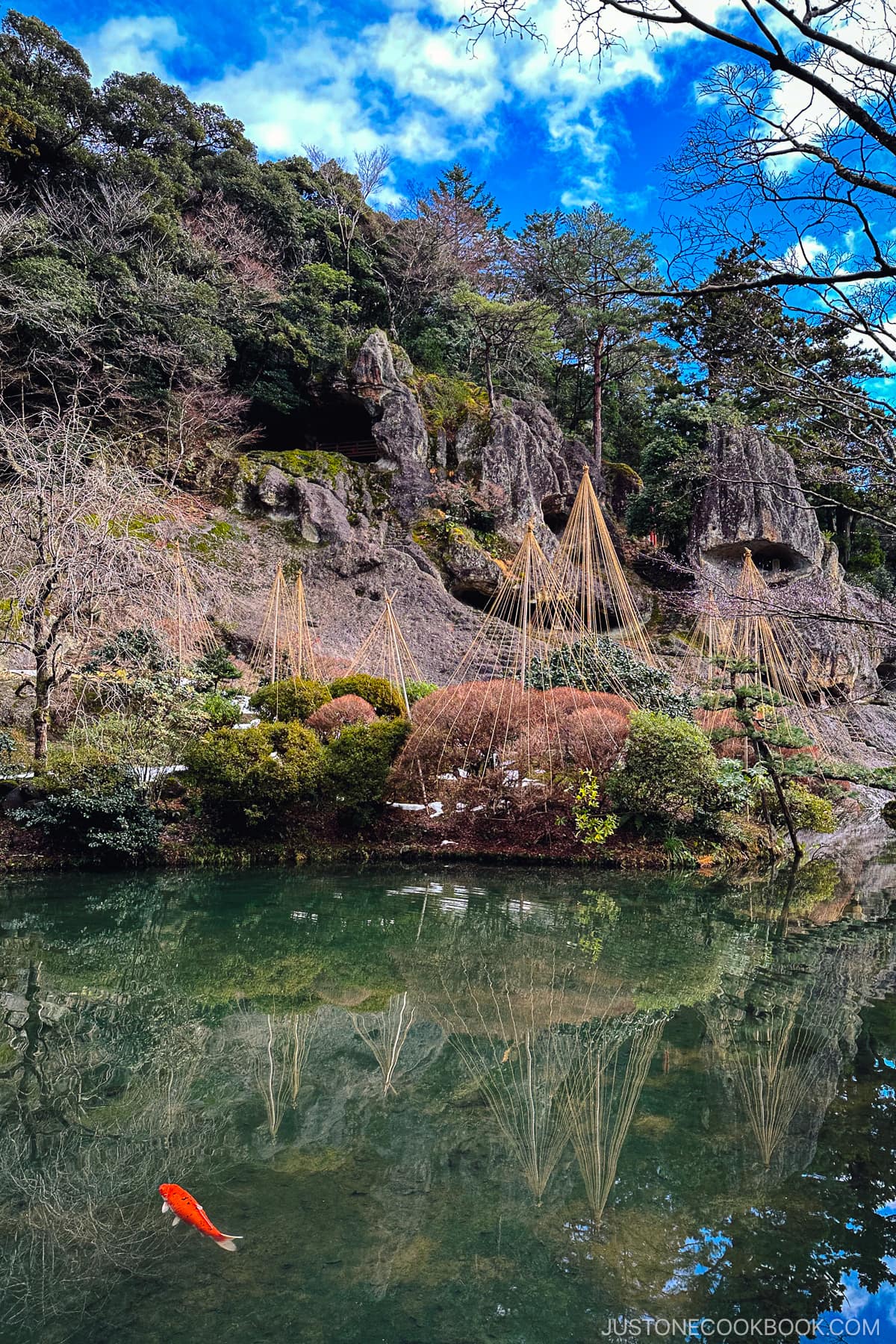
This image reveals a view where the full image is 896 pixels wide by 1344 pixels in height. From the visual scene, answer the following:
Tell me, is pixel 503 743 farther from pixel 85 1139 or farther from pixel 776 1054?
pixel 85 1139

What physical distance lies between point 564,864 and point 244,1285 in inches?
247

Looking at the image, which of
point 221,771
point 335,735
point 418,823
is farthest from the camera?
point 335,735

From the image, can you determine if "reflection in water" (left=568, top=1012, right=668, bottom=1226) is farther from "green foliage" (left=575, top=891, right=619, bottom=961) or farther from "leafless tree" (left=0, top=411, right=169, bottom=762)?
"leafless tree" (left=0, top=411, right=169, bottom=762)

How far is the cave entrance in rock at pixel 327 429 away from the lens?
17422 millimetres

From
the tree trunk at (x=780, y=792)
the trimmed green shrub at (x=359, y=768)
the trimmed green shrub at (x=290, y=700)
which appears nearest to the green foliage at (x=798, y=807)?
the tree trunk at (x=780, y=792)

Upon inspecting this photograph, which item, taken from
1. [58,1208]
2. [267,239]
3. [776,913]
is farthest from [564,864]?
[267,239]

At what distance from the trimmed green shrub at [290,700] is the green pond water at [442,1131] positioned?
14.4 feet

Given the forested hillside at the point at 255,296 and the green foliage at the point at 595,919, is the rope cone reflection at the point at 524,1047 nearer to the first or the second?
the green foliage at the point at 595,919

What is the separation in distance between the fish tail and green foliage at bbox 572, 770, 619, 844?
20.1ft

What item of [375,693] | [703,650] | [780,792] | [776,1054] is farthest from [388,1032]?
[703,650]

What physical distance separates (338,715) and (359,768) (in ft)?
5.02

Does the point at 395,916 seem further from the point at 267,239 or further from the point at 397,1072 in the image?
the point at 267,239

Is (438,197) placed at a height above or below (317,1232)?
above

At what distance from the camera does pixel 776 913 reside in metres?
6.29
